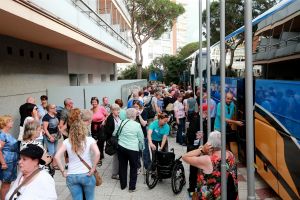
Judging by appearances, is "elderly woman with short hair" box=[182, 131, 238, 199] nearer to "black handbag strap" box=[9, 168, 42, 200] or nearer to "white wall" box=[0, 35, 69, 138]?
"black handbag strap" box=[9, 168, 42, 200]

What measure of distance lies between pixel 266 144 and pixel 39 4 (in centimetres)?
647

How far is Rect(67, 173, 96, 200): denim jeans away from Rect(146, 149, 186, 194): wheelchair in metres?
2.44

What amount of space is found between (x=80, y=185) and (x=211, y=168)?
182 cm

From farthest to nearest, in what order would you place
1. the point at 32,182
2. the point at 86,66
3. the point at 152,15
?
the point at 152,15 < the point at 86,66 < the point at 32,182

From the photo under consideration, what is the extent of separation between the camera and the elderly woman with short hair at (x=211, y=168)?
184 inches

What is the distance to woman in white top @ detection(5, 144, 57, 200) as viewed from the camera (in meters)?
3.37

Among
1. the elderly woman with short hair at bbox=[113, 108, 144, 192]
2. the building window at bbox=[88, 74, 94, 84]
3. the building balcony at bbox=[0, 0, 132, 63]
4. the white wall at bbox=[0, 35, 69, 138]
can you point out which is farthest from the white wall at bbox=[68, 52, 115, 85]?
the elderly woman with short hair at bbox=[113, 108, 144, 192]

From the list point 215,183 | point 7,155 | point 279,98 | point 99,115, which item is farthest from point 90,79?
point 215,183

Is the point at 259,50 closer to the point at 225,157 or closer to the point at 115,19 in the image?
the point at 225,157

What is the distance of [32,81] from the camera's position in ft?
45.4

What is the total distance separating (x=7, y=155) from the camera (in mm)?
5867

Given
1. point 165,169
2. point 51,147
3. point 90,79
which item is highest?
point 90,79

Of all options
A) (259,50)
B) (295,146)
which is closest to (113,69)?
(259,50)

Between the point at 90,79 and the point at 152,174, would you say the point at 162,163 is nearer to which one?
the point at 152,174
